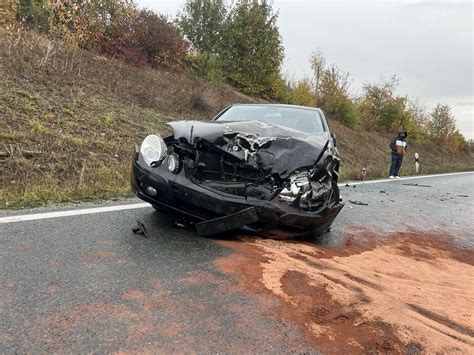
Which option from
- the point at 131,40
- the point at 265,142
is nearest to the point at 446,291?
the point at 265,142

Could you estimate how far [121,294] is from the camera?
243 cm

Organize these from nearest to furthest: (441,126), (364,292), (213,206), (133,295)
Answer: (133,295) → (364,292) → (213,206) → (441,126)

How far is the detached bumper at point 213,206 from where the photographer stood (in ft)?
11.0

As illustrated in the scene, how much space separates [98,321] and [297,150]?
2339 mm

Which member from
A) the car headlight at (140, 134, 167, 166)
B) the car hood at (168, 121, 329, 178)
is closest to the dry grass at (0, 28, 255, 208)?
the car headlight at (140, 134, 167, 166)

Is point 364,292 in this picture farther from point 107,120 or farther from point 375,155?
point 375,155

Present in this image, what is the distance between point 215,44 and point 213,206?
81.2 feet

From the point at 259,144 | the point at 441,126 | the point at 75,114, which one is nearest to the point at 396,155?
the point at 75,114

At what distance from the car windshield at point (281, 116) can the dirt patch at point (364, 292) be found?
175 centimetres

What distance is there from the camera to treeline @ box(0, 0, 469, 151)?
1580 cm

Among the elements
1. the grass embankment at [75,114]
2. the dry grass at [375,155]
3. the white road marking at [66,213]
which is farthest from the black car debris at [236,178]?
the dry grass at [375,155]

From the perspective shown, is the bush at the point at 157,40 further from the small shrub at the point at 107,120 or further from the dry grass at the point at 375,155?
the dry grass at the point at 375,155

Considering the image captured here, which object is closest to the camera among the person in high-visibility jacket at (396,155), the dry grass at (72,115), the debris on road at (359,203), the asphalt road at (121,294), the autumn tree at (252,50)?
the asphalt road at (121,294)

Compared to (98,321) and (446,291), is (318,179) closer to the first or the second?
(446,291)
